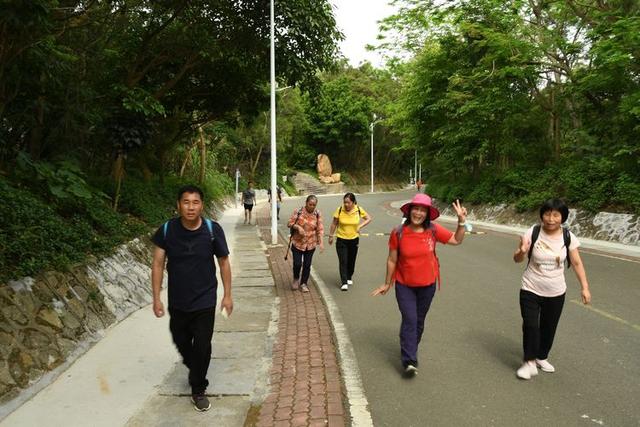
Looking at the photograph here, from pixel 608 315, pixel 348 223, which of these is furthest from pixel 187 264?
pixel 608 315

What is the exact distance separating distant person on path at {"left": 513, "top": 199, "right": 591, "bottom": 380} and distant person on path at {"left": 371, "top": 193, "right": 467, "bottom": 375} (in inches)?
27.5

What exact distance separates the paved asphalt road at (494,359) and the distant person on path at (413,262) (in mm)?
367

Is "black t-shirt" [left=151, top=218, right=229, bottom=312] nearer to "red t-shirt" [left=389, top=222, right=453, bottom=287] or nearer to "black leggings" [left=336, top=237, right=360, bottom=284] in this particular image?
"red t-shirt" [left=389, top=222, right=453, bottom=287]

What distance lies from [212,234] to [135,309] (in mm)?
3572

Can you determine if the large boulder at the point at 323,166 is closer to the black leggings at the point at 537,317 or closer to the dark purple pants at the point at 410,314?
the dark purple pants at the point at 410,314

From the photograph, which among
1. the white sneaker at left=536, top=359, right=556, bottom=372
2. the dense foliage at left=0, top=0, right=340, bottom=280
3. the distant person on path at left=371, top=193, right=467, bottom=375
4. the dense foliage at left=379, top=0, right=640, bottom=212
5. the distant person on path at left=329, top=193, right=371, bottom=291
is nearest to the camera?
the distant person on path at left=371, top=193, right=467, bottom=375

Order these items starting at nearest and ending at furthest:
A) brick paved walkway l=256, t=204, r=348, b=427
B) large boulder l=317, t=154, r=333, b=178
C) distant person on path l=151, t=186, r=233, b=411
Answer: brick paved walkway l=256, t=204, r=348, b=427 < distant person on path l=151, t=186, r=233, b=411 < large boulder l=317, t=154, r=333, b=178

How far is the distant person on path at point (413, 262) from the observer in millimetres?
4750

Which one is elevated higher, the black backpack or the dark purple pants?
the black backpack

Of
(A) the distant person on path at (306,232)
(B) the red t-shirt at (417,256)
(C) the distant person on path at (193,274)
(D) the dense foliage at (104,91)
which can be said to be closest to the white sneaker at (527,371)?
(B) the red t-shirt at (417,256)

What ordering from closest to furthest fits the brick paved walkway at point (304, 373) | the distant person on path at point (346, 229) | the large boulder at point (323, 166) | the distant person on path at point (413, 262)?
the brick paved walkway at point (304, 373) → the distant person on path at point (413, 262) → the distant person on path at point (346, 229) → the large boulder at point (323, 166)

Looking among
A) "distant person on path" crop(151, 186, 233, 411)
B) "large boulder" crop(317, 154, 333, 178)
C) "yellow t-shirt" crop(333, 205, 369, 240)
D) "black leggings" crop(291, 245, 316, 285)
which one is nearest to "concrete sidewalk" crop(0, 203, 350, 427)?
"distant person on path" crop(151, 186, 233, 411)

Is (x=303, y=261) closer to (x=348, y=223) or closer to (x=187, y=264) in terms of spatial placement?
(x=348, y=223)

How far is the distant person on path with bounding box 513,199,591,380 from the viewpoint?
4.64 meters
